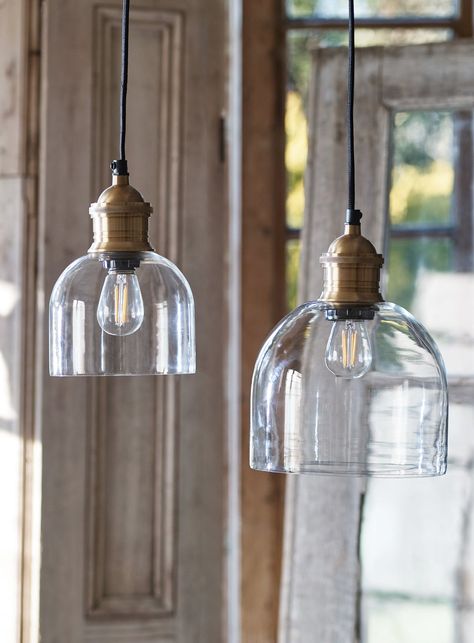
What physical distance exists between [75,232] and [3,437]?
42 centimetres

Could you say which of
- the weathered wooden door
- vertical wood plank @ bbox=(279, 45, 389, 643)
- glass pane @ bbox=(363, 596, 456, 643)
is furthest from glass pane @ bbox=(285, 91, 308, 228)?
glass pane @ bbox=(363, 596, 456, 643)

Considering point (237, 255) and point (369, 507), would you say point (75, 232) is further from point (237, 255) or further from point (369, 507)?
point (369, 507)

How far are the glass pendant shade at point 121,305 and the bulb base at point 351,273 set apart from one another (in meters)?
0.19

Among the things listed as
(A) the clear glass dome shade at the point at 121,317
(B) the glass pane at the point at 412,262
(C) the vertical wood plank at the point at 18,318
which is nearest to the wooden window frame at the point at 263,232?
(B) the glass pane at the point at 412,262

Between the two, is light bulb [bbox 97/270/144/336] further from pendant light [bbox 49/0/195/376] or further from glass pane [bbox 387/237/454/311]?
glass pane [bbox 387/237/454/311]

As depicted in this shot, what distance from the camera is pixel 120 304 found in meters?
0.97

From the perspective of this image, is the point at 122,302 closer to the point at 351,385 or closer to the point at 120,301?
the point at 120,301

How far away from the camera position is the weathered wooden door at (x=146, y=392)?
182cm

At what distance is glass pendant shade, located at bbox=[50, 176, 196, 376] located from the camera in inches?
37.4

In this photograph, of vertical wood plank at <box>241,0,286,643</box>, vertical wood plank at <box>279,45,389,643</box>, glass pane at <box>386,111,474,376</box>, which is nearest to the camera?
vertical wood plank at <box>279,45,389,643</box>

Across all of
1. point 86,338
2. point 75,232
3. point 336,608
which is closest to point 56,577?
point 336,608

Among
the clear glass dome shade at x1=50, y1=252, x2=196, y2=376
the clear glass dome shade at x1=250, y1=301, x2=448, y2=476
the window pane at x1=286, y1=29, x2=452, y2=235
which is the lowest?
the clear glass dome shade at x1=250, y1=301, x2=448, y2=476

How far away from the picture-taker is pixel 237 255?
198 centimetres

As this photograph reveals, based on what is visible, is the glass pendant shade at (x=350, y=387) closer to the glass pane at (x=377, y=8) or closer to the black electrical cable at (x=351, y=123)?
the black electrical cable at (x=351, y=123)
